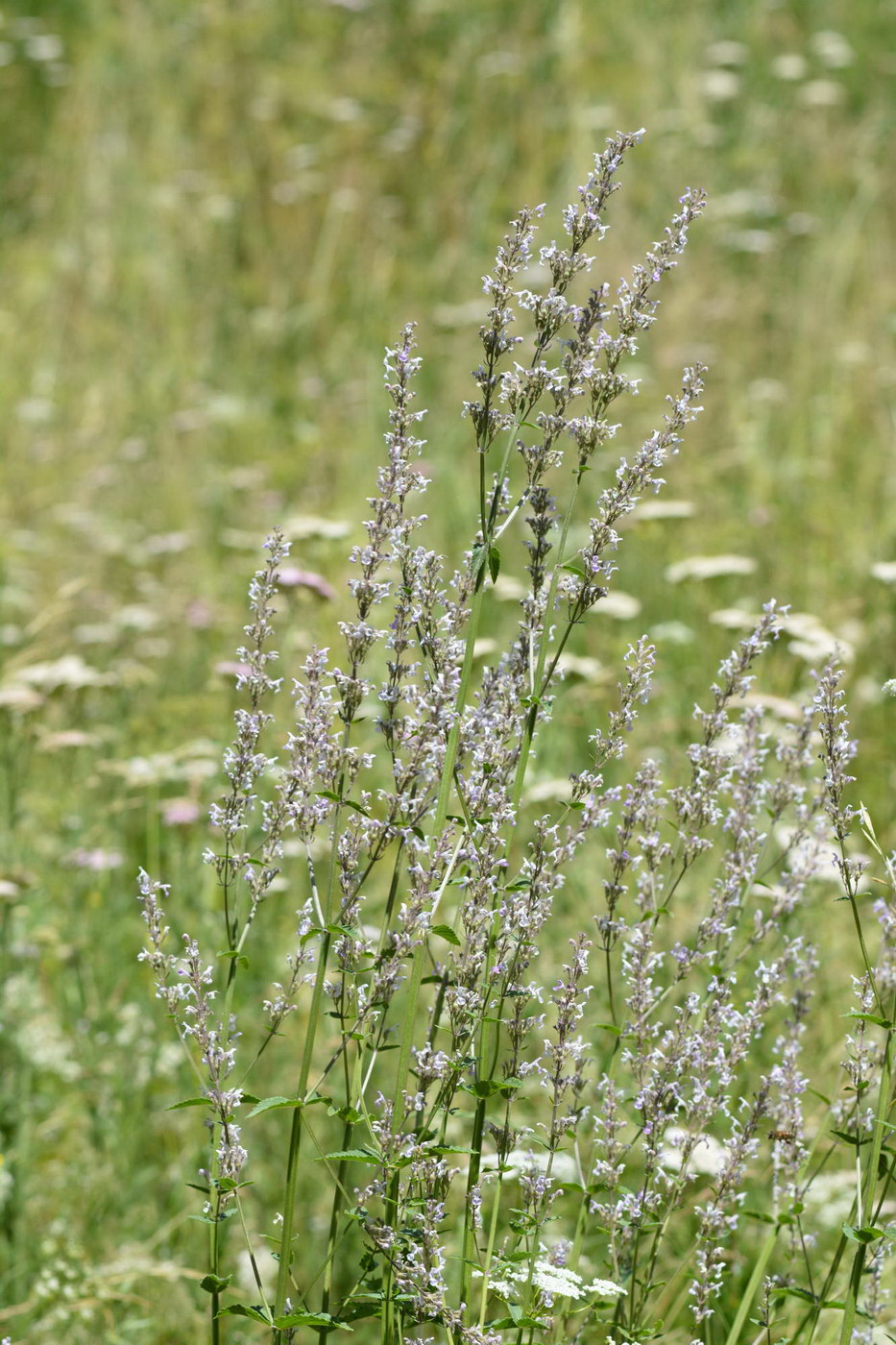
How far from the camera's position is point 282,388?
7.63 meters

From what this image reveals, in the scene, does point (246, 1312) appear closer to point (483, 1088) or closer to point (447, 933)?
point (483, 1088)

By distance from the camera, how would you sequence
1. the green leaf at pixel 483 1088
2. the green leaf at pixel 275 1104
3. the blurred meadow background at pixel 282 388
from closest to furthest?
1. the green leaf at pixel 275 1104
2. the green leaf at pixel 483 1088
3. the blurred meadow background at pixel 282 388

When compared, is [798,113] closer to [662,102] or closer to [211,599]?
[662,102]

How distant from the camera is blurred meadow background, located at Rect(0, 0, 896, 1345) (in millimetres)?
3150

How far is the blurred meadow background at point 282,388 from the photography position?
3150 millimetres

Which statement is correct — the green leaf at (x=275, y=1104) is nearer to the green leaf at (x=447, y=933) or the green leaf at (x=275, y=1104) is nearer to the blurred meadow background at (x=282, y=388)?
the green leaf at (x=447, y=933)

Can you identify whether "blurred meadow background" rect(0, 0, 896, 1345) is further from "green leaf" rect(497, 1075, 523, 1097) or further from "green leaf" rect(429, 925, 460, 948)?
"green leaf" rect(429, 925, 460, 948)

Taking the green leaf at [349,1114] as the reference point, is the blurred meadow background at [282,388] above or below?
above

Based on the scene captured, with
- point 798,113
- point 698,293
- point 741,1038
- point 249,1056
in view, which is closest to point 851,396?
point 698,293

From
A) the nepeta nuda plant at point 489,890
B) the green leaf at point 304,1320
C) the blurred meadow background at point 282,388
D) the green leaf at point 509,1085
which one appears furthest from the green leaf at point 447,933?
the blurred meadow background at point 282,388

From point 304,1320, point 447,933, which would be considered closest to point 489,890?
point 447,933

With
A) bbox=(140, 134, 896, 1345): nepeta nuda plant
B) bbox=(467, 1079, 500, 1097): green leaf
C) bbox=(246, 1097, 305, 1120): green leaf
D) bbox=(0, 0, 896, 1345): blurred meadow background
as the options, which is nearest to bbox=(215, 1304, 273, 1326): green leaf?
bbox=(140, 134, 896, 1345): nepeta nuda plant

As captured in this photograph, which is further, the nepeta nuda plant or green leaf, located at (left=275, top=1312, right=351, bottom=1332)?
the nepeta nuda plant

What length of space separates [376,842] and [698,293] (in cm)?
637
